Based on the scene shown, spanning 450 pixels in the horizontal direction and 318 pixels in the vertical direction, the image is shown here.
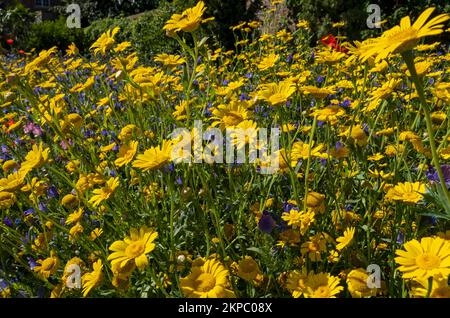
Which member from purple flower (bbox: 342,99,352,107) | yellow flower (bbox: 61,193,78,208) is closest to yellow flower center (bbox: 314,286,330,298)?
yellow flower (bbox: 61,193,78,208)

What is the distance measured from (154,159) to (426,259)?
678 millimetres

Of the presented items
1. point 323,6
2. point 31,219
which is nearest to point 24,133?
point 31,219

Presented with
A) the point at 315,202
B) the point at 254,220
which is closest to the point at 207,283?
the point at 315,202

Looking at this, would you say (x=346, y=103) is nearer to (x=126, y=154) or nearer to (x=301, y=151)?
(x=301, y=151)

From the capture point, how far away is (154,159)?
118cm

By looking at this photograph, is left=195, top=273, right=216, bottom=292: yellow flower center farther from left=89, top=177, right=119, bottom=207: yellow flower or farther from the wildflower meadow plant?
left=89, top=177, right=119, bottom=207: yellow flower

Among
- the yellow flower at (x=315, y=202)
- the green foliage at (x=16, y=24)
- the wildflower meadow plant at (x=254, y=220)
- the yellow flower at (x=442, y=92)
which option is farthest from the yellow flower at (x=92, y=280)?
the green foliage at (x=16, y=24)

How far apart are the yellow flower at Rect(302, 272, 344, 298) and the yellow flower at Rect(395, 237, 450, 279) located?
0.50 feet

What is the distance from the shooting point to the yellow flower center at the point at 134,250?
41.9 inches

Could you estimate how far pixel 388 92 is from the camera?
1475 millimetres

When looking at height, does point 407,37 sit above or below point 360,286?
above

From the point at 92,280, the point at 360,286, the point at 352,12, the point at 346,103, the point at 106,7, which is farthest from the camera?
the point at 106,7

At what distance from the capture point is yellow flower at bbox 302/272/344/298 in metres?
1.00

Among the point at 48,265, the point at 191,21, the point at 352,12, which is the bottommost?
the point at 48,265
